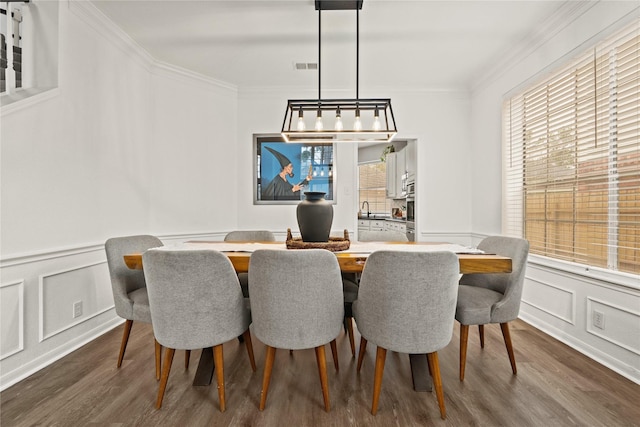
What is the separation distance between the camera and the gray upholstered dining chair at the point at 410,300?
4.78 feet

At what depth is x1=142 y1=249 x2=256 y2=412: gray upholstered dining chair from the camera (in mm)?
1507

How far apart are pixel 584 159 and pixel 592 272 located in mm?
854

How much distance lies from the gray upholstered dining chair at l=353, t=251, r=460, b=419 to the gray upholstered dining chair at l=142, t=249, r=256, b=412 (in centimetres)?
73

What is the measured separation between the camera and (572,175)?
2473 mm

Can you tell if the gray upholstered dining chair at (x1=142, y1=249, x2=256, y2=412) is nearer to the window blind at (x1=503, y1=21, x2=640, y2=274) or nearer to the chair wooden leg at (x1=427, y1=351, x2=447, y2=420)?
the chair wooden leg at (x1=427, y1=351, x2=447, y2=420)

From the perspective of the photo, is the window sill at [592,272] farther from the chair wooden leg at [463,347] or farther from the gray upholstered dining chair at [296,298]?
the gray upholstered dining chair at [296,298]

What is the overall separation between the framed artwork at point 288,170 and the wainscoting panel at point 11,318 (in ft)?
8.39

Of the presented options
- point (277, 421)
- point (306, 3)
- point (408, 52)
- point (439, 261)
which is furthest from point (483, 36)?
point (277, 421)

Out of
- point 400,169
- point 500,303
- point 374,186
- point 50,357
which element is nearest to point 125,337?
point 50,357

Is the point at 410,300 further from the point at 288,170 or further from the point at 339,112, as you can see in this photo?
the point at 288,170

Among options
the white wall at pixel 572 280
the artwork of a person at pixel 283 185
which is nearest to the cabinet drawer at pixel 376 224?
Answer: the artwork of a person at pixel 283 185

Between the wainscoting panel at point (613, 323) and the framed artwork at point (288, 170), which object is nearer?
the wainscoting panel at point (613, 323)

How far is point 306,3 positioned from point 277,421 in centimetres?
284

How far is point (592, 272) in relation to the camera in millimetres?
2225
